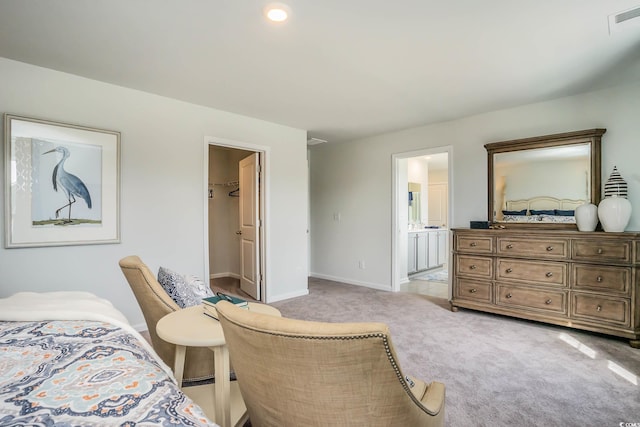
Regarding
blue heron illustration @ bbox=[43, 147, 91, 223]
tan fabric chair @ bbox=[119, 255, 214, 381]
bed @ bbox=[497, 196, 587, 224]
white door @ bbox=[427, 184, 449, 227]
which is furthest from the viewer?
white door @ bbox=[427, 184, 449, 227]

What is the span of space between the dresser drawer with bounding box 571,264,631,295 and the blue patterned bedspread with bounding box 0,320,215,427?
352 centimetres

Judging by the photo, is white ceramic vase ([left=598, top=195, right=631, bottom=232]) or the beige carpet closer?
the beige carpet

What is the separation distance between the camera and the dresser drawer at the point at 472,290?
3496 mm

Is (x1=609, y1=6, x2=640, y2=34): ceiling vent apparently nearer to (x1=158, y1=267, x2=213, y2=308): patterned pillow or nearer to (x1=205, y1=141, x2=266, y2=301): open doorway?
(x1=158, y1=267, x2=213, y2=308): patterned pillow

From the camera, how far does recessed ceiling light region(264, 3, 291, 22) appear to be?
184 cm

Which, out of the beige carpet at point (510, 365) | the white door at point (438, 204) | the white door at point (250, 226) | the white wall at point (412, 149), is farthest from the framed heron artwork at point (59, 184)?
the white door at point (438, 204)

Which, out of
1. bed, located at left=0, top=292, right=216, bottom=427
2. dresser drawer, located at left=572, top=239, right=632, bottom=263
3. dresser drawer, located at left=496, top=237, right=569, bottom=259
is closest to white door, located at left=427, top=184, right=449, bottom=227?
dresser drawer, located at left=496, top=237, right=569, bottom=259

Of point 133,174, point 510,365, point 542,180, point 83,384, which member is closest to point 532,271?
point 542,180

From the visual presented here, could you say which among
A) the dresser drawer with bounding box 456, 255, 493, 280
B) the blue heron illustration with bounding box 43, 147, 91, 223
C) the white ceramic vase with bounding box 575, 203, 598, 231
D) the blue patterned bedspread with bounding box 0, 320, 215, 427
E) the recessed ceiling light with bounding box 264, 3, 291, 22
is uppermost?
the recessed ceiling light with bounding box 264, 3, 291, 22

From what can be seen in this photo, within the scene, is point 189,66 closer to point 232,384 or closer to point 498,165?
point 232,384

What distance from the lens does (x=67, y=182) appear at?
2699 millimetres

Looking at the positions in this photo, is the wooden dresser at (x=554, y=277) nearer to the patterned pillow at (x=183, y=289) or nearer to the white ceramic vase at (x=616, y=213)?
the white ceramic vase at (x=616, y=213)

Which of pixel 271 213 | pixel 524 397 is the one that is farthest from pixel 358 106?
pixel 524 397

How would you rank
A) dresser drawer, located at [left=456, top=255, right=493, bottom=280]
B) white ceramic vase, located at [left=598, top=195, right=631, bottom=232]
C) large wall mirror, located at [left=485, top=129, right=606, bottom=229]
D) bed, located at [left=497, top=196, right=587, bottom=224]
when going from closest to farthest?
white ceramic vase, located at [left=598, top=195, right=631, bottom=232]
large wall mirror, located at [left=485, top=129, right=606, bottom=229]
bed, located at [left=497, top=196, right=587, bottom=224]
dresser drawer, located at [left=456, top=255, right=493, bottom=280]
